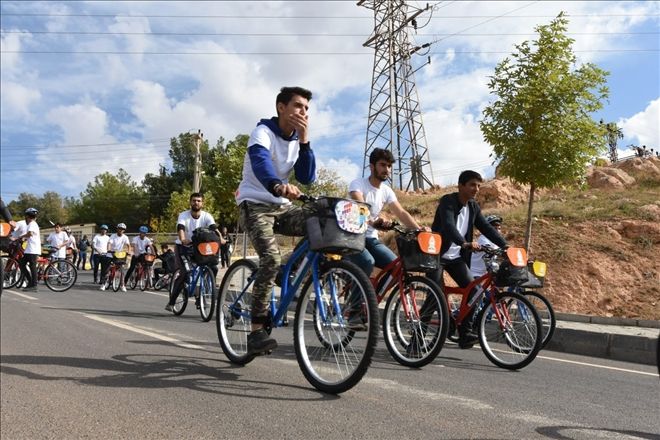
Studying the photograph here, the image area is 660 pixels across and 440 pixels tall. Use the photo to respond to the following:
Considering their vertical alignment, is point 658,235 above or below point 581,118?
below

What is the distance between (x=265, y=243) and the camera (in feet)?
13.6

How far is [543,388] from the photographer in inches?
179

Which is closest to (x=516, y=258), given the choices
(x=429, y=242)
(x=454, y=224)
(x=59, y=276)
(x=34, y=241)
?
(x=454, y=224)

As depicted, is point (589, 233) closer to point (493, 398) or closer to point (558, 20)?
point (558, 20)

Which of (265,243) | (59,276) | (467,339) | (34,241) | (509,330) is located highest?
(265,243)

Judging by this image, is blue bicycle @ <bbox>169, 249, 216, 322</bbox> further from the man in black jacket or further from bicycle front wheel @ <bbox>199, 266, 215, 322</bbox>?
the man in black jacket

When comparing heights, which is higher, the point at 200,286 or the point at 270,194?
the point at 270,194

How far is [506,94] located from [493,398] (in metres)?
11.3

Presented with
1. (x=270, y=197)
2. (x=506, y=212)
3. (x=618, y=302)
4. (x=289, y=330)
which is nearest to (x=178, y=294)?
(x=289, y=330)

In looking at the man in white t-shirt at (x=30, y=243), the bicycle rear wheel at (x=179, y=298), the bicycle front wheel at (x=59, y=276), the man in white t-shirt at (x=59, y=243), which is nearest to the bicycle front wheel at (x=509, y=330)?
the bicycle rear wheel at (x=179, y=298)

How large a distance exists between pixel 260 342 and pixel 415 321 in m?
1.65

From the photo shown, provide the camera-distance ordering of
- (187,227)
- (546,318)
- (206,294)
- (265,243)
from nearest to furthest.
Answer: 1. (265,243)
2. (546,318)
3. (206,294)
4. (187,227)

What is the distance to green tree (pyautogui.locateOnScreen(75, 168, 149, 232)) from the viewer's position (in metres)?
88.3

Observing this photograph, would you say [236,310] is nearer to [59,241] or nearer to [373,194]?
[373,194]
